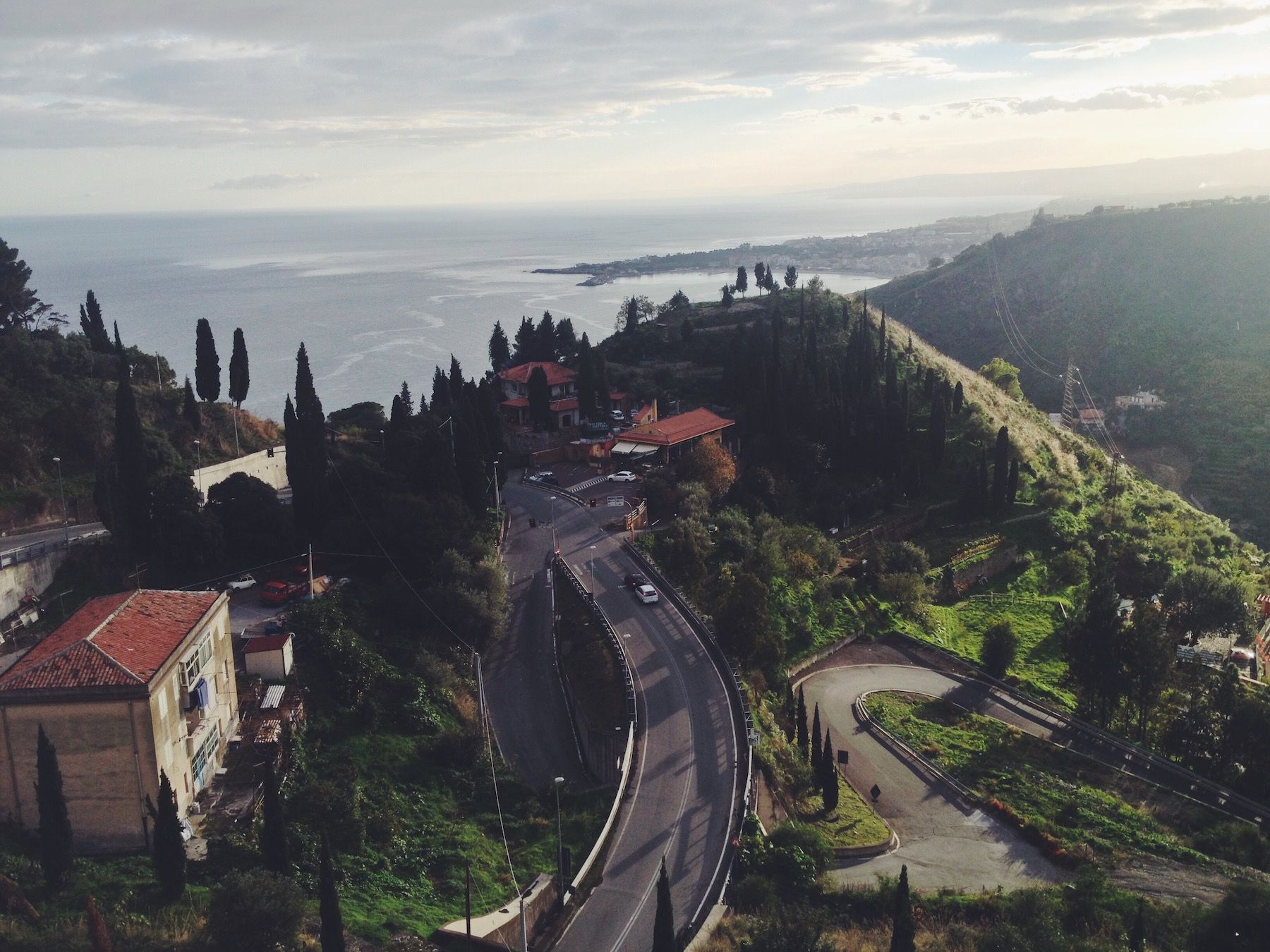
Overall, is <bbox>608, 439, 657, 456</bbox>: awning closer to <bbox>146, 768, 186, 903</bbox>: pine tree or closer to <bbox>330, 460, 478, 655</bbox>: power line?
<bbox>330, 460, 478, 655</bbox>: power line

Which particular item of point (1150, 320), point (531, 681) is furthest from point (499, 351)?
point (1150, 320)

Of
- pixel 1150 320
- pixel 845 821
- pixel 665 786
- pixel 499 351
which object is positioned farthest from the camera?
pixel 1150 320

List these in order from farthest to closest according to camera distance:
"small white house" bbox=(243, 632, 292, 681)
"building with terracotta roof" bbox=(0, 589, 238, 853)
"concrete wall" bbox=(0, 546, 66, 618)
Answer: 1. "concrete wall" bbox=(0, 546, 66, 618)
2. "small white house" bbox=(243, 632, 292, 681)
3. "building with terracotta roof" bbox=(0, 589, 238, 853)

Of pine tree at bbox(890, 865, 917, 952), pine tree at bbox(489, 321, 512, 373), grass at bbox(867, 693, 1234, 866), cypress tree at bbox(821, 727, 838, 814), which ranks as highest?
pine tree at bbox(489, 321, 512, 373)

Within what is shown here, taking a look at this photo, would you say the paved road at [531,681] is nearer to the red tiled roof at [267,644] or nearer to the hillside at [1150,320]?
the red tiled roof at [267,644]

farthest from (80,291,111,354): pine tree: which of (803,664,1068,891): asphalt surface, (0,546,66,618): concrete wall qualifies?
(803,664,1068,891): asphalt surface

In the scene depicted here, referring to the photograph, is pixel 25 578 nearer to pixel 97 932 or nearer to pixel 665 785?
pixel 97 932
